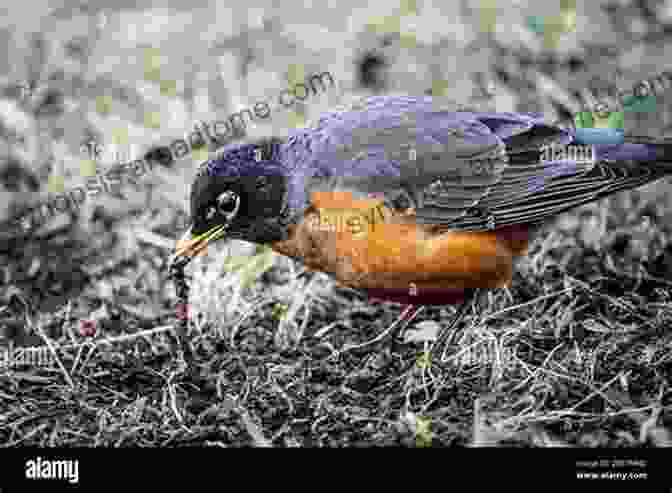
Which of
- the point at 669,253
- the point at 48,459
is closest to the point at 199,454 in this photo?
the point at 48,459

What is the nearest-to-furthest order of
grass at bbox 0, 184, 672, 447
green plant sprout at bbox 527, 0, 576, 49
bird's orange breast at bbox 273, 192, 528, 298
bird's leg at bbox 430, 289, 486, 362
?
1. grass at bbox 0, 184, 672, 447
2. bird's orange breast at bbox 273, 192, 528, 298
3. bird's leg at bbox 430, 289, 486, 362
4. green plant sprout at bbox 527, 0, 576, 49

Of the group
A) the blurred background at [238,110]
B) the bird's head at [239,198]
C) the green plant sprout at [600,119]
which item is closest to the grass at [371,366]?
the blurred background at [238,110]

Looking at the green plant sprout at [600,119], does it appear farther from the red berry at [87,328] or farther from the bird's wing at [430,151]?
the red berry at [87,328]

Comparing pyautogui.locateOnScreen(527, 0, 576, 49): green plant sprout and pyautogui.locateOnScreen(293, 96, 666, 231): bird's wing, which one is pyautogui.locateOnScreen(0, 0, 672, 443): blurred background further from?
pyautogui.locateOnScreen(293, 96, 666, 231): bird's wing

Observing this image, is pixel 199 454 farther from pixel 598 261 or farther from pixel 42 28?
pixel 42 28

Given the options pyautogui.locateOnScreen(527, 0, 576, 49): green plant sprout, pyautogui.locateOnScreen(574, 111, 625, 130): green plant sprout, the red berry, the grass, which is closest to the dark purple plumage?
the grass

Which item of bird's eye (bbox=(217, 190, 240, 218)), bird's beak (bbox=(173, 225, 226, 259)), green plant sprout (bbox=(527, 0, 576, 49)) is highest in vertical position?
green plant sprout (bbox=(527, 0, 576, 49))

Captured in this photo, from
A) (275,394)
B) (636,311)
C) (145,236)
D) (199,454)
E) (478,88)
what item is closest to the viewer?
(199,454)
